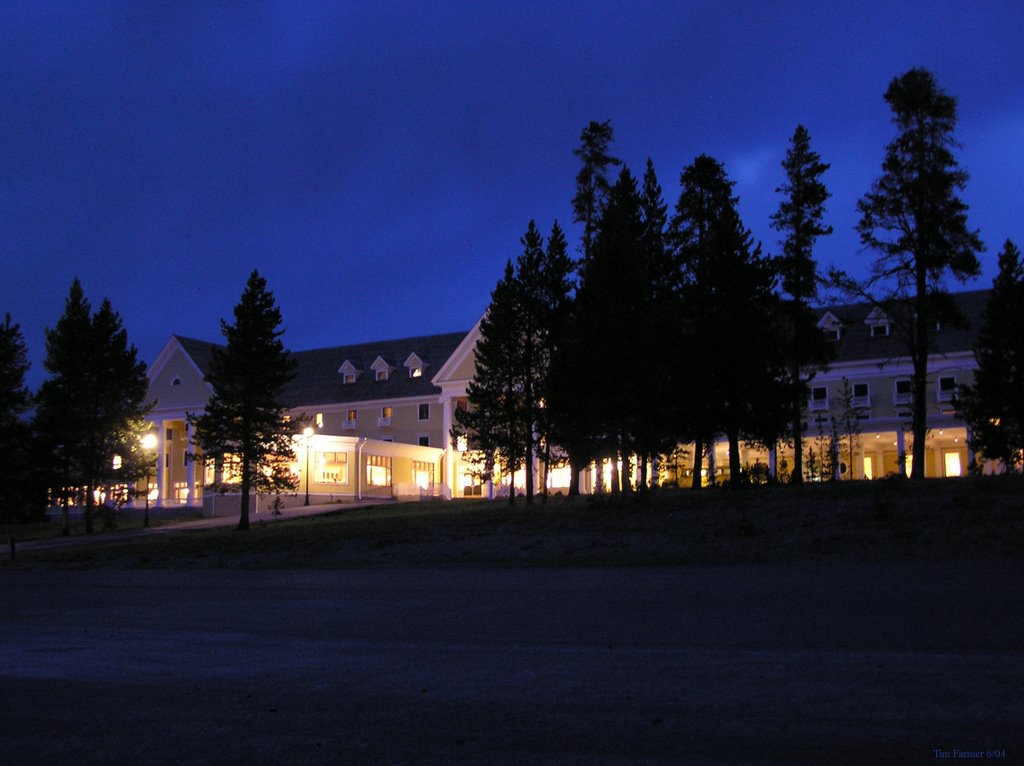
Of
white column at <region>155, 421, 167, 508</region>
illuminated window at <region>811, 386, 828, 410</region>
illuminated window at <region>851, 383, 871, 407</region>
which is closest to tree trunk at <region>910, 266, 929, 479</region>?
illuminated window at <region>851, 383, 871, 407</region>

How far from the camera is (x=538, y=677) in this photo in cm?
840

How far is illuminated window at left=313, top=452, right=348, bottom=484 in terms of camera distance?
61.1 meters

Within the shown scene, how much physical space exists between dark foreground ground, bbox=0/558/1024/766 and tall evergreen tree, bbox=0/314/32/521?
40.4 meters

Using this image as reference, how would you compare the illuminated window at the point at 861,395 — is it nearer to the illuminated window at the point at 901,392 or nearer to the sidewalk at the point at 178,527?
the illuminated window at the point at 901,392

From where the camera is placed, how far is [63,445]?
5244cm

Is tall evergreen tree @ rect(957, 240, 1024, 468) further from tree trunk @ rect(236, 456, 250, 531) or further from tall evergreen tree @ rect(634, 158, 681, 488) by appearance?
tree trunk @ rect(236, 456, 250, 531)

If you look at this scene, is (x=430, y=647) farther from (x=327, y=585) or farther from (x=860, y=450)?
(x=860, y=450)

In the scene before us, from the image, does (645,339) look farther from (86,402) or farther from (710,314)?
(86,402)

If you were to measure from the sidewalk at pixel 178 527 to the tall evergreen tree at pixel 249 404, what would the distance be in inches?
122

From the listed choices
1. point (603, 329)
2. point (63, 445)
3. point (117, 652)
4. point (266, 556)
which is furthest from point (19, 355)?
point (117, 652)

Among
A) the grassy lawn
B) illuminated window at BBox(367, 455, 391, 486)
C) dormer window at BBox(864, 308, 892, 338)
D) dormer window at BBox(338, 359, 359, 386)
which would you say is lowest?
the grassy lawn

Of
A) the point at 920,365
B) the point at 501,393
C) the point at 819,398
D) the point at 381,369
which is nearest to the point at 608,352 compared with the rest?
the point at 501,393

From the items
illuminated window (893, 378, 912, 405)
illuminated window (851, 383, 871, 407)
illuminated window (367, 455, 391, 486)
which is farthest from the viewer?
illuminated window (367, 455, 391, 486)

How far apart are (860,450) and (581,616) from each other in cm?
5280
